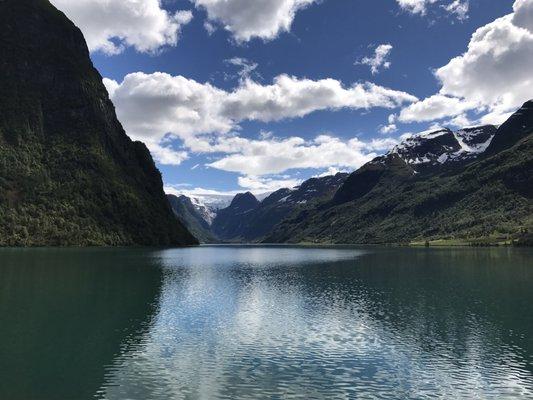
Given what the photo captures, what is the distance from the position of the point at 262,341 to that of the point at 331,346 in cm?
797

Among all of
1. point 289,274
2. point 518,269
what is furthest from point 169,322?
point 518,269

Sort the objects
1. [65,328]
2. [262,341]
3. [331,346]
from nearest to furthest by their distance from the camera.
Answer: [331,346] < [262,341] < [65,328]

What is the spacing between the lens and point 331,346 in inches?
1999

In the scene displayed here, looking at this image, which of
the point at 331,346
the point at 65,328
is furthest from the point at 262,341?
the point at 65,328

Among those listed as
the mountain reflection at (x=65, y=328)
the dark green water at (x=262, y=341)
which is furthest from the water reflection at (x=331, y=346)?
the mountain reflection at (x=65, y=328)

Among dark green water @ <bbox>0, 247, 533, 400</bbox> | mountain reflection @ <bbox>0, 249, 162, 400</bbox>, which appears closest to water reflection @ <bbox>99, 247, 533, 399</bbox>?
dark green water @ <bbox>0, 247, 533, 400</bbox>

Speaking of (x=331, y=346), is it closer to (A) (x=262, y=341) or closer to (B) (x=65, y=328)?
(A) (x=262, y=341)

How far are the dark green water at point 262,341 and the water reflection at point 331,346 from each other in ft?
0.54

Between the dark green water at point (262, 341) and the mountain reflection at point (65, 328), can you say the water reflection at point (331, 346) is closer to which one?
the dark green water at point (262, 341)

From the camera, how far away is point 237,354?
47094 millimetres

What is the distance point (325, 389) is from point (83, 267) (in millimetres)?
117600

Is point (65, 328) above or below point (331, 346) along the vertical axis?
above

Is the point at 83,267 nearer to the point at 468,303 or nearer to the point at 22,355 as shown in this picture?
the point at 22,355

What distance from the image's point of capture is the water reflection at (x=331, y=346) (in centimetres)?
3722
